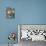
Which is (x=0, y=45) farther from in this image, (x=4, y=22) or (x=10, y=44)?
(x=4, y=22)

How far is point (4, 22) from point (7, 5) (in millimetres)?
494

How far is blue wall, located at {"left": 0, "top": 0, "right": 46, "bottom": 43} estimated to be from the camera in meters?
3.97

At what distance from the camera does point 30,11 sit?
4.02 m

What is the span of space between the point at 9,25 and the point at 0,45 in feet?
2.01

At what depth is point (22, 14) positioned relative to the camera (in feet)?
13.1

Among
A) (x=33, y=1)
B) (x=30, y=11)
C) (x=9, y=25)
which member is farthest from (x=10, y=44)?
(x=33, y=1)

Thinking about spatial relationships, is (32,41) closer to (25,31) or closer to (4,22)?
(25,31)

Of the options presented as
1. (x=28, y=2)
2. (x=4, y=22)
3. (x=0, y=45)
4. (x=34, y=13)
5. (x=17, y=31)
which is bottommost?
(x=0, y=45)

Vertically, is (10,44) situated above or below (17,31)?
below

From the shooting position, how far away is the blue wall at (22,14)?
397 centimetres

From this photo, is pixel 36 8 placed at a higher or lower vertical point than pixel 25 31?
higher

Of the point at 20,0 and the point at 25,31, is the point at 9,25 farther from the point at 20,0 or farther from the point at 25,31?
the point at 20,0

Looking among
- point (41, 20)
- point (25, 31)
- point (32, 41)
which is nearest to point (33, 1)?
point (41, 20)

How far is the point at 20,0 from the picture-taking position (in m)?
4.00
